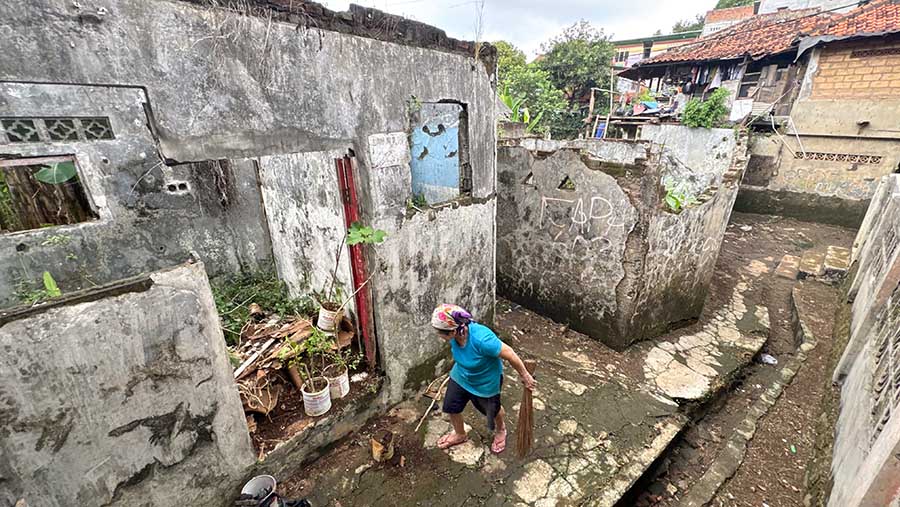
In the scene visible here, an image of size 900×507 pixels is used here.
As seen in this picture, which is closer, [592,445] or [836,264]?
[592,445]

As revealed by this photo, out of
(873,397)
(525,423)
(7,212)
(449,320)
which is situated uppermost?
(7,212)

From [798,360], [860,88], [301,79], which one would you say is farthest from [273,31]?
[860,88]

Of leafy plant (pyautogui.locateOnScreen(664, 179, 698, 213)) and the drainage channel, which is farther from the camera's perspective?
leafy plant (pyautogui.locateOnScreen(664, 179, 698, 213))

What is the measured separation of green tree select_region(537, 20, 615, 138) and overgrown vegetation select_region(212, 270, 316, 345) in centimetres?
1626

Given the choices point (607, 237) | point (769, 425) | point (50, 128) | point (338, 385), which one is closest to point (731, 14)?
point (607, 237)

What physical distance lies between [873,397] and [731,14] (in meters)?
30.1

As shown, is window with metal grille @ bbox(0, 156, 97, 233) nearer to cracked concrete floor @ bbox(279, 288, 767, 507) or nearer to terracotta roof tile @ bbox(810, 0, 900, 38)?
cracked concrete floor @ bbox(279, 288, 767, 507)

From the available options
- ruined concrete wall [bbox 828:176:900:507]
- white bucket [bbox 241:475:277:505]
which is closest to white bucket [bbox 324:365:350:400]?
white bucket [bbox 241:475:277:505]

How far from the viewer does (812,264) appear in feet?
25.6

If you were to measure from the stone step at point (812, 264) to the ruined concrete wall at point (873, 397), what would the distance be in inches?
86.1

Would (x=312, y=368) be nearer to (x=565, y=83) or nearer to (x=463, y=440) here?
(x=463, y=440)

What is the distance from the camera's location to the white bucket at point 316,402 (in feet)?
10.3

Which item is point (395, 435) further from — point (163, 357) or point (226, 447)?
point (163, 357)

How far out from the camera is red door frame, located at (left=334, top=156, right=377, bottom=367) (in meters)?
3.02
